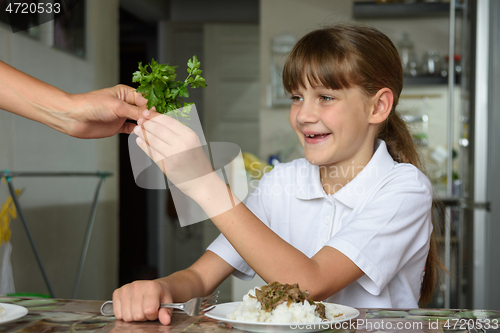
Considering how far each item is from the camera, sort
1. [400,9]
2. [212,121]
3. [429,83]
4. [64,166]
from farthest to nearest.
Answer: [212,121] → [400,9] → [429,83] → [64,166]

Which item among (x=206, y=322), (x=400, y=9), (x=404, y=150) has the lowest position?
(x=206, y=322)

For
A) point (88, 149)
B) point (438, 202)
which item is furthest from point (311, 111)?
point (88, 149)

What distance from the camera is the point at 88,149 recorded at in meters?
2.72

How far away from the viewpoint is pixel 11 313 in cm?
66

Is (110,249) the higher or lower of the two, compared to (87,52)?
lower

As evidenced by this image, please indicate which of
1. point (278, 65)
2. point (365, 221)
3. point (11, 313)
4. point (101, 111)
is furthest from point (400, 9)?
point (11, 313)

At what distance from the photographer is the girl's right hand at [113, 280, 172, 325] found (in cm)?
68

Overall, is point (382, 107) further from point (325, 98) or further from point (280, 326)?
point (280, 326)

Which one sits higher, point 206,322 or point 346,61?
point 346,61

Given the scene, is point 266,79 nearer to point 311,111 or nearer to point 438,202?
point 438,202

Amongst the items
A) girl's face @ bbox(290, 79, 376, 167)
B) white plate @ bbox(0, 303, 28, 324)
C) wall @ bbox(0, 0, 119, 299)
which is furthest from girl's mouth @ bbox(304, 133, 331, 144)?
wall @ bbox(0, 0, 119, 299)

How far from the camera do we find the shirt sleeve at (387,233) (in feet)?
2.74

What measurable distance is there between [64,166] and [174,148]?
1994mm

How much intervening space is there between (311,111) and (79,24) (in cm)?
204
